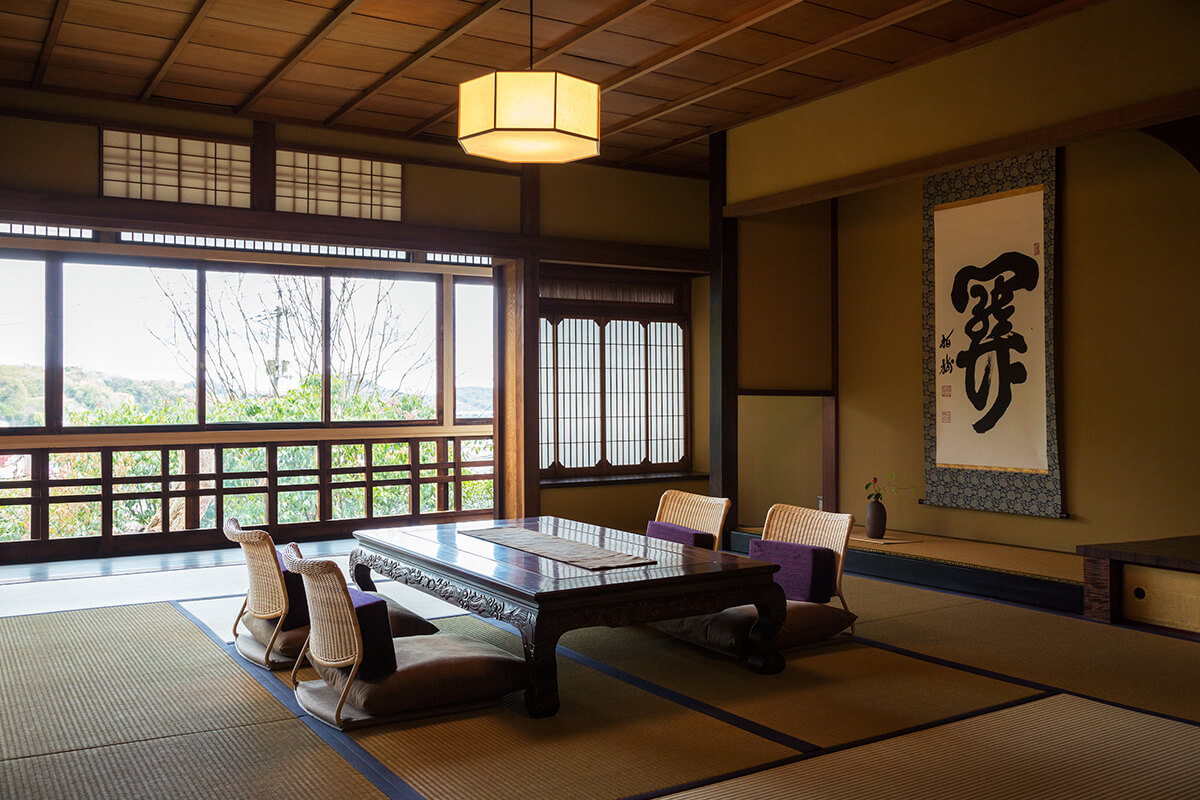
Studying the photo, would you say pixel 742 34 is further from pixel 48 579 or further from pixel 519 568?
pixel 48 579

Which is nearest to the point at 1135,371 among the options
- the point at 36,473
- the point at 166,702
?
the point at 166,702

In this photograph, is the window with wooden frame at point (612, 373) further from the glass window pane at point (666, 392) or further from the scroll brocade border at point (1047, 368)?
the scroll brocade border at point (1047, 368)

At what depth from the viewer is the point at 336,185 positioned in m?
6.30

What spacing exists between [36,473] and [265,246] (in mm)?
2234

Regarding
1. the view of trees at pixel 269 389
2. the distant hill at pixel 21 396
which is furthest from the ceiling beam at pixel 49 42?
the distant hill at pixel 21 396

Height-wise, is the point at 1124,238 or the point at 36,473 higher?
the point at 1124,238

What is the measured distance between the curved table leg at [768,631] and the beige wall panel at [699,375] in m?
4.41

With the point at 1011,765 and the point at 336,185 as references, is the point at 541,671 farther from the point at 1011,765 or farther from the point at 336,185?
the point at 336,185

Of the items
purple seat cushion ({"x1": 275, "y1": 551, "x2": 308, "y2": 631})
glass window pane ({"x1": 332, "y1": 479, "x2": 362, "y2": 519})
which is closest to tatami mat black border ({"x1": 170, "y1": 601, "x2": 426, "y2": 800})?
purple seat cushion ({"x1": 275, "y1": 551, "x2": 308, "y2": 631})

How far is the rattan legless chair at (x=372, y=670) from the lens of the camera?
3.06 m

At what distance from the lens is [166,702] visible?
3.32 meters

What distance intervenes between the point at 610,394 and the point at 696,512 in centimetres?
307

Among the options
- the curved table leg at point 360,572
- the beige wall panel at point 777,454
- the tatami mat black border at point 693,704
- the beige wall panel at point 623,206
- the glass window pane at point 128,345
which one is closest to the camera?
the tatami mat black border at point 693,704

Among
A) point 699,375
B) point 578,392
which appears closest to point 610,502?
point 578,392
